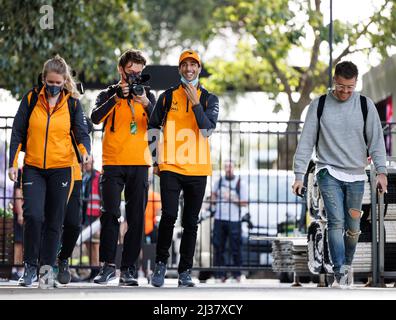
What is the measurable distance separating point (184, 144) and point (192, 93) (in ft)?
1.49

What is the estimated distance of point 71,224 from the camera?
12.5 meters

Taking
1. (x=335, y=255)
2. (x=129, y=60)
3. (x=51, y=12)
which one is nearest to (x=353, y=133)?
(x=335, y=255)

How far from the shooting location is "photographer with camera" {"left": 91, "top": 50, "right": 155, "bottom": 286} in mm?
11789

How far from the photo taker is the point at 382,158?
37.9ft

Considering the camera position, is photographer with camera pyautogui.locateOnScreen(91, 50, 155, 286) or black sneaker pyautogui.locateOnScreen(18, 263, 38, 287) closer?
black sneaker pyautogui.locateOnScreen(18, 263, 38, 287)

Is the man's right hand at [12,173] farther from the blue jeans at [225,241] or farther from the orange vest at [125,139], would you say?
the blue jeans at [225,241]

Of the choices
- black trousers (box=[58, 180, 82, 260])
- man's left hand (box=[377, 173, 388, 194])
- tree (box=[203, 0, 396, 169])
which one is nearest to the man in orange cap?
black trousers (box=[58, 180, 82, 260])

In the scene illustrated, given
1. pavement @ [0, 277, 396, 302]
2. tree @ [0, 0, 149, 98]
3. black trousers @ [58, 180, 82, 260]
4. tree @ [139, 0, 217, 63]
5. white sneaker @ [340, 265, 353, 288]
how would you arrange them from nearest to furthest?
pavement @ [0, 277, 396, 302]
white sneaker @ [340, 265, 353, 288]
black trousers @ [58, 180, 82, 260]
tree @ [0, 0, 149, 98]
tree @ [139, 0, 217, 63]

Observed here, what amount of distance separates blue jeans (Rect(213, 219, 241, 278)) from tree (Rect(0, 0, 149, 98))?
13.1ft

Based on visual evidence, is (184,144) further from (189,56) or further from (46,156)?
(46,156)
